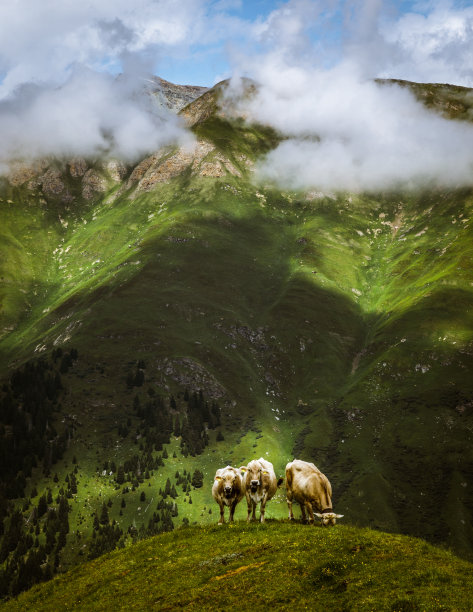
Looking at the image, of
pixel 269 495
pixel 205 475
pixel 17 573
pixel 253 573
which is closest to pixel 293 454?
pixel 205 475

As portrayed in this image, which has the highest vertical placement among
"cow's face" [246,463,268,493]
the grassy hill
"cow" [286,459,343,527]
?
"cow's face" [246,463,268,493]

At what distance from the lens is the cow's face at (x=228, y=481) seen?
38.2 metres

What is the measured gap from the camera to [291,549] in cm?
2800

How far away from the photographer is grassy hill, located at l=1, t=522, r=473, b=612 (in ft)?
70.9

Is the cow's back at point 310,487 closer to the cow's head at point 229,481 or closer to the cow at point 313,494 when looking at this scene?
the cow at point 313,494

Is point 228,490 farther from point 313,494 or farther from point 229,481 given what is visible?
point 313,494

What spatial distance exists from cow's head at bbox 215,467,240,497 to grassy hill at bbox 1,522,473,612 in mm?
3303

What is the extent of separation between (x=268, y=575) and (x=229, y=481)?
43.2 feet

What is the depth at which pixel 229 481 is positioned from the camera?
38.6m

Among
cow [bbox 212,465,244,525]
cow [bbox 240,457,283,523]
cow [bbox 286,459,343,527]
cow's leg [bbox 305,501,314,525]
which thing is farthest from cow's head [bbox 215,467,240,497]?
cow's leg [bbox 305,501,314,525]

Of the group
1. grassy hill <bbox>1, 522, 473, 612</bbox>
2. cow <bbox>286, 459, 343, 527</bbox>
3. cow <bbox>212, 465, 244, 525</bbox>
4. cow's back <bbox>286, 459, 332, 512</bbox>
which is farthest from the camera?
cow <bbox>212, 465, 244, 525</bbox>

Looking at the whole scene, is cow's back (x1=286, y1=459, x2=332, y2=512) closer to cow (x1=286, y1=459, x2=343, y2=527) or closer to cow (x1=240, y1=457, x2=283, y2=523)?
cow (x1=286, y1=459, x2=343, y2=527)

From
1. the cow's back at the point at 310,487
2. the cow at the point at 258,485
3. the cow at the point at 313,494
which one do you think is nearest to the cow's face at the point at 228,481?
the cow at the point at 258,485

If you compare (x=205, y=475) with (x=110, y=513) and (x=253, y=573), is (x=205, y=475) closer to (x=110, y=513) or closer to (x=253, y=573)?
(x=110, y=513)
